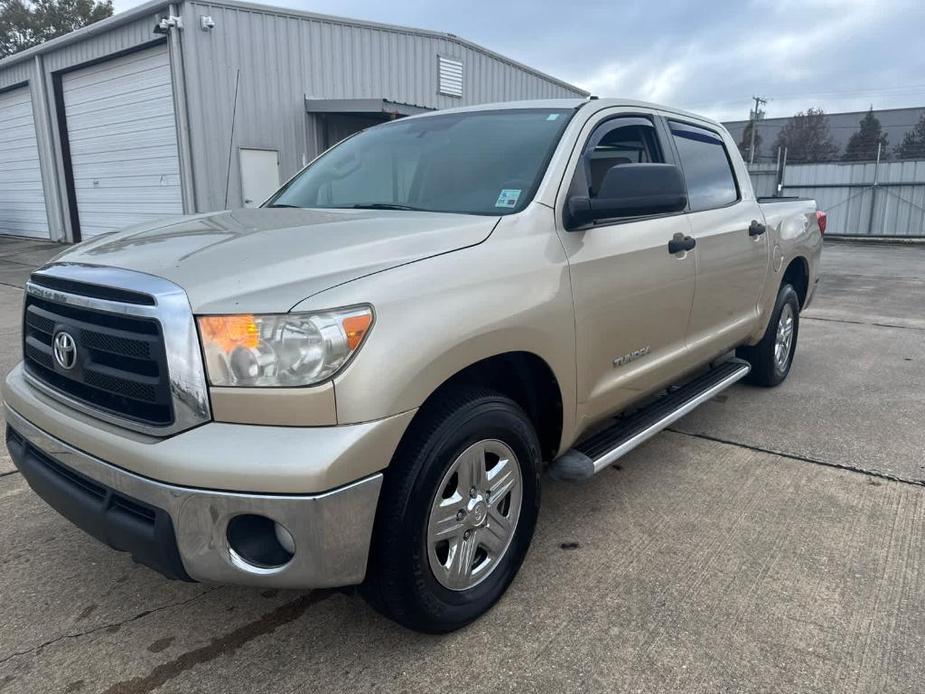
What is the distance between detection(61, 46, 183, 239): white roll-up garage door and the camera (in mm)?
13305

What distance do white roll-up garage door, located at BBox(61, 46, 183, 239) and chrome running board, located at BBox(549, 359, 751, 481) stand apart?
11.7 meters

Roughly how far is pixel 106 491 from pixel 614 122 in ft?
8.57

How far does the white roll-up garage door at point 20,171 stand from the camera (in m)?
17.8

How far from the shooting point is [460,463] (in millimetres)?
2248

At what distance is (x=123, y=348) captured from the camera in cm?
202

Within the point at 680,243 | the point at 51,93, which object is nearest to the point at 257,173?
the point at 51,93

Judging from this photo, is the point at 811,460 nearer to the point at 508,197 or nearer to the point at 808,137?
the point at 508,197

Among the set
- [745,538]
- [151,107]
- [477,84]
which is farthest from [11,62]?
[745,538]

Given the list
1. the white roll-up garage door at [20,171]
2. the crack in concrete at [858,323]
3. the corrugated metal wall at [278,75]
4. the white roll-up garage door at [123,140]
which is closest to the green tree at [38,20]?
the white roll-up garage door at [20,171]

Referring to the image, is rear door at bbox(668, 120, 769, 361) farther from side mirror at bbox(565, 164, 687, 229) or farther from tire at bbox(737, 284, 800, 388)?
side mirror at bbox(565, 164, 687, 229)

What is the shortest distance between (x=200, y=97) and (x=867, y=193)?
20528 mm

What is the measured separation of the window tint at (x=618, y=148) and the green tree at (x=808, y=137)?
4262 centimetres

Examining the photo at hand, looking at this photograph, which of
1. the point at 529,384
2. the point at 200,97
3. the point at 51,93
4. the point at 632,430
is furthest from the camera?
the point at 51,93

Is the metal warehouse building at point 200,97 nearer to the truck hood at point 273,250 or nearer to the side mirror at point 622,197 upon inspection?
the truck hood at point 273,250
